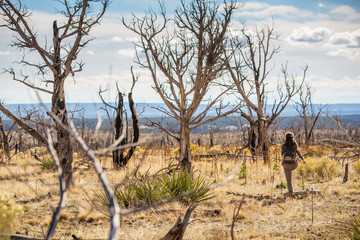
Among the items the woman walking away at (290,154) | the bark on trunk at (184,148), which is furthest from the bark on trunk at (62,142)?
the woman walking away at (290,154)

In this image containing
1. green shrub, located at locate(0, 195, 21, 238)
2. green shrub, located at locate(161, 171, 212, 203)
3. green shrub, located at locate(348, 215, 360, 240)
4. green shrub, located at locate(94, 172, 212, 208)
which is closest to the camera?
green shrub, located at locate(0, 195, 21, 238)

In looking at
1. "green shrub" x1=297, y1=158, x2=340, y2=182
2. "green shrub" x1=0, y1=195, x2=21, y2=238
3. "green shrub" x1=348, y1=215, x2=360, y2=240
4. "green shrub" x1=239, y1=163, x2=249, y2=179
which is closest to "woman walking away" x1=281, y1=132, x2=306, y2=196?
"green shrub" x1=239, y1=163, x2=249, y2=179

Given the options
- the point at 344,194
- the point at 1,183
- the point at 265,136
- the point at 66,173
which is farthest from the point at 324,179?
the point at 1,183

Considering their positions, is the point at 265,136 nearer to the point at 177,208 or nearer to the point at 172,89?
the point at 172,89

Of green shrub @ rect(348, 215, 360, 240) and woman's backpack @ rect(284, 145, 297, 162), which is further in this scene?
woman's backpack @ rect(284, 145, 297, 162)

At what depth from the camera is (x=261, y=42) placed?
56.3ft

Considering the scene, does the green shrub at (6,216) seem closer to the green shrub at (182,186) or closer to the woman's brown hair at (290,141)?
the green shrub at (182,186)

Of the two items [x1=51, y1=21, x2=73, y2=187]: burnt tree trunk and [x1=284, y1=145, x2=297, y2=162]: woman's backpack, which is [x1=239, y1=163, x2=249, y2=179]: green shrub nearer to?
[x1=284, y1=145, x2=297, y2=162]: woman's backpack

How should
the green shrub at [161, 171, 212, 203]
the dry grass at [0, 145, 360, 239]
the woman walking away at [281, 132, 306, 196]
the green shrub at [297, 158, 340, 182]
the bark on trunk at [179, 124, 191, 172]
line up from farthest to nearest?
the green shrub at [297, 158, 340, 182]
the bark on trunk at [179, 124, 191, 172]
the woman walking away at [281, 132, 306, 196]
the green shrub at [161, 171, 212, 203]
the dry grass at [0, 145, 360, 239]

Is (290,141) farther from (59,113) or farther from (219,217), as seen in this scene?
(59,113)

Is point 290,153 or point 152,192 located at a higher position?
point 290,153

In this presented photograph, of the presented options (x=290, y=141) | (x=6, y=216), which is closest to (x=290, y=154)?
(x=290, y=141)

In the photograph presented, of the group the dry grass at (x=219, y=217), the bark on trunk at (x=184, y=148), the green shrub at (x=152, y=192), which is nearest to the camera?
the dry grass at (x=219, y=217)

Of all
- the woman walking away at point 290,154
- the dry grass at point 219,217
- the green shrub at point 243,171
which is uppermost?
the woman walking away at point 290,154
